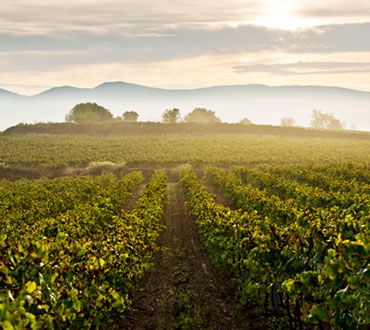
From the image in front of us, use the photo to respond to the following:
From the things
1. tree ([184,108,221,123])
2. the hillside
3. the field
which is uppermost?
tree ([184,108,221,123])

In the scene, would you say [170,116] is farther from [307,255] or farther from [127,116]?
[307,255]

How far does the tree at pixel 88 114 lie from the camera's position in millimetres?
131875

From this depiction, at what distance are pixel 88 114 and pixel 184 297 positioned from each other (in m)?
124

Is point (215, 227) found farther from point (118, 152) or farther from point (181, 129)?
point (181, 129)

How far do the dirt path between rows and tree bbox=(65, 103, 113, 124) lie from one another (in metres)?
118

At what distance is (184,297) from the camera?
1230 centimetres

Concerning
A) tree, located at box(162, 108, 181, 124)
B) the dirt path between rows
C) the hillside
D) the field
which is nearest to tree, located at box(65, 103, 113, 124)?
tree, located at box(162, 108, 181, 124)

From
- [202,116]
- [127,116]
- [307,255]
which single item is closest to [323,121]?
[202,116]

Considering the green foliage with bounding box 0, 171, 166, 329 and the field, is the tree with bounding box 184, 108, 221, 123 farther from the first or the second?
the green foliage with bounding box 0, 171, 166, 329

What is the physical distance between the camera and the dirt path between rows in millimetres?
11008

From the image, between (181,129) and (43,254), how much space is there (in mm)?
98266

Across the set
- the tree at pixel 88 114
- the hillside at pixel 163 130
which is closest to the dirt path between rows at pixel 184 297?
the hillside at pixel 163 130

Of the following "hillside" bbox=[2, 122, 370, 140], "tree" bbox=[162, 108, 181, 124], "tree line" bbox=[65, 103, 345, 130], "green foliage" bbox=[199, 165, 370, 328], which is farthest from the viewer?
"tree" bbox=[162, 108, 181, 124]

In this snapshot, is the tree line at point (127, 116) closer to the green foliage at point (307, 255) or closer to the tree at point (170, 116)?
the tree at point (170, 116)
